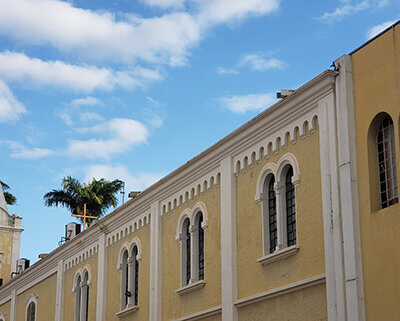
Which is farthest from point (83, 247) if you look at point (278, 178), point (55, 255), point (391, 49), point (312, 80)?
point (391, 49)

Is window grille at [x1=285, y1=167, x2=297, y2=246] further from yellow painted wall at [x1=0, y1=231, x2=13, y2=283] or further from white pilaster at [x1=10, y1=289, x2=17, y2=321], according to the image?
yellow painted wall at [x1=0, y1=231, x2=13, y2=283]

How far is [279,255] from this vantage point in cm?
1847

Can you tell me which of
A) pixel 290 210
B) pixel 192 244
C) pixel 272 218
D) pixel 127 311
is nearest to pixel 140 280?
pixel 127 311

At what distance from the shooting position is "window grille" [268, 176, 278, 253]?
63.2 ft

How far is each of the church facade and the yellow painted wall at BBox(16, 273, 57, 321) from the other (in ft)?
19.0

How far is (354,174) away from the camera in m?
16.4

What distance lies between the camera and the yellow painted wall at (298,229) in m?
17.6

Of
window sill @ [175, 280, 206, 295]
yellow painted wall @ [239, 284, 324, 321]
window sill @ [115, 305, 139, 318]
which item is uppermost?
window sill @ [115, 305, 139, 318]

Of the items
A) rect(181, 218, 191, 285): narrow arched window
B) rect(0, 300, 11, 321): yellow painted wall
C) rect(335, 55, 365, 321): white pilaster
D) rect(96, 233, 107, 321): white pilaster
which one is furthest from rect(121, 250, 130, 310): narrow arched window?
rect(0, 300, 11, 321): yellow painted wall

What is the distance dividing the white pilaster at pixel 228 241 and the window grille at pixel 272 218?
1.42 meters

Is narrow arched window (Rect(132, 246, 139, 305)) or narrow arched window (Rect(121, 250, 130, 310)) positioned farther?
narrow arched window (Rect(121, 250, 130, 310))

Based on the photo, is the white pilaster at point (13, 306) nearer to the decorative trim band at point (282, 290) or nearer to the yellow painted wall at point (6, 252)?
the yellow painted wall at point (6, 252)

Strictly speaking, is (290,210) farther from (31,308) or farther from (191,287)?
(31,308)

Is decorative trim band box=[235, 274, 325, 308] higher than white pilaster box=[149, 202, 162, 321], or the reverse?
white pilaster box=[149, 202, 162, 321]
